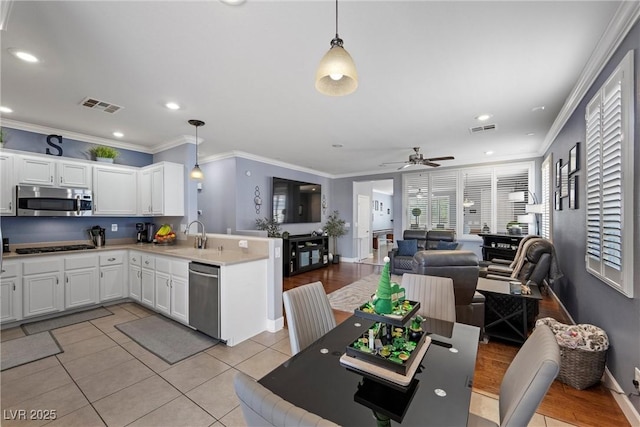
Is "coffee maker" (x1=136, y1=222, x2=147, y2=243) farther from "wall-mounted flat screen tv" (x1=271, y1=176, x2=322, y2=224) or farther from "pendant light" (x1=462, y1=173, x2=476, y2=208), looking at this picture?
"pendant light" (x1=462, y1=173, x2=476, y2=208)

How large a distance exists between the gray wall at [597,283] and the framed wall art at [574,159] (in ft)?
0.29

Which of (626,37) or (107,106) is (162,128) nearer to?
(107,106)

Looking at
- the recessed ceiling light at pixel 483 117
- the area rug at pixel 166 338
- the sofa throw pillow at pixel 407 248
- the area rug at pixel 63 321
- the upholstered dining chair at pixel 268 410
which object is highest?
the recessed ceiling light at pixel 483 117

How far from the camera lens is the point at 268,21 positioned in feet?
5.96

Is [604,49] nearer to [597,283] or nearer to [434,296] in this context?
[597,283]

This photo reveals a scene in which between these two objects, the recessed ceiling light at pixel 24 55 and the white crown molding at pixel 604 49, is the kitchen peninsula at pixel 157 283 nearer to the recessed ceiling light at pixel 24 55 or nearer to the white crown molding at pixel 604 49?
the recessed ceiling light at pixel 24 55

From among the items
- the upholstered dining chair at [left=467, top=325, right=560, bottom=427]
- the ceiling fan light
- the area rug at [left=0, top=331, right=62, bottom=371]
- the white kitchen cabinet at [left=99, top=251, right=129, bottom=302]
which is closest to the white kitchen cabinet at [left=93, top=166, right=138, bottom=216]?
the white kitchen cabinet at [left=99, top=251, right=129, bottom=302]

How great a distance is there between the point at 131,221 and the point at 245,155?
2452 mm

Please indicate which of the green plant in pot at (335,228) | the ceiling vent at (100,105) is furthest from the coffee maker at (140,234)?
the green plant in pot at (335,228)

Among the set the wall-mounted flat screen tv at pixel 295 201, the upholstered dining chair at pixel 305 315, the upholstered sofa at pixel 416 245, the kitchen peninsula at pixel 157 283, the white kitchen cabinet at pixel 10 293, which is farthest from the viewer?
the wall-mounted flat screen tv at pixel 295 201

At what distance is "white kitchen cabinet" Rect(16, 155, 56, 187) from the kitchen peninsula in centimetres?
101

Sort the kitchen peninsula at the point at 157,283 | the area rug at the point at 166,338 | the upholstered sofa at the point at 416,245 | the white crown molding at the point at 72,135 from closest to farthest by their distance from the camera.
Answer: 1. the area rug at the point at 166,338
2. the kitchen peninsula at the point at 157,283
3. the white crown molding at the point at 72,135
4. the upholstered sofa at the point at 416,245

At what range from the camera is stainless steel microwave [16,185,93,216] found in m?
3.54

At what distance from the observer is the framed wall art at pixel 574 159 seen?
2.95 m
